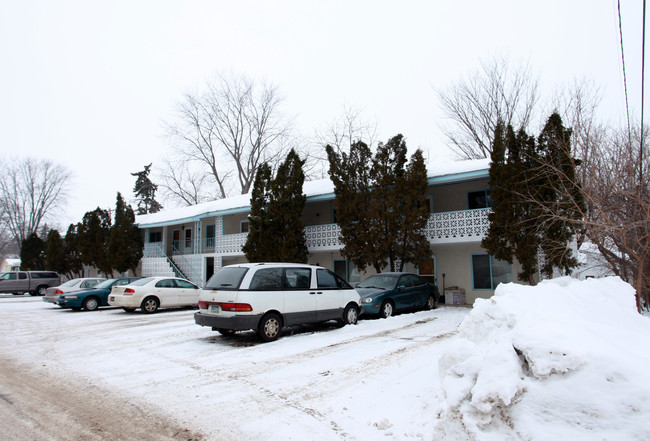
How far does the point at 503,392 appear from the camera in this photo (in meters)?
3.68

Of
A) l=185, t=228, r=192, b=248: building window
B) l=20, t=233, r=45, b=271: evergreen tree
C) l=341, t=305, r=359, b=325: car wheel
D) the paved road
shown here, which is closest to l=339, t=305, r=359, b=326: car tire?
l=341, t=305, r=359, b=325: car wheel

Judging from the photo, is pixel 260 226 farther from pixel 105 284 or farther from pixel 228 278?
pixel 228 278

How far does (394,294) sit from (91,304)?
40.2ft

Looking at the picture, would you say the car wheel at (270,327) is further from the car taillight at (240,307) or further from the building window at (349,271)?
the building window at (349,271)

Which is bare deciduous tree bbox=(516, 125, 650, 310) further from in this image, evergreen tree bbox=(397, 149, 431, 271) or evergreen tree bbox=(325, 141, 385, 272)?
evergreen tree bbox=(325, 141, 385, 272)

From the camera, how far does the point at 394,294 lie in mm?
12953

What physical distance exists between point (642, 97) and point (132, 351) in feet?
42.8

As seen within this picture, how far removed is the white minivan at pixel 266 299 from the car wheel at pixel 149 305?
6.49m

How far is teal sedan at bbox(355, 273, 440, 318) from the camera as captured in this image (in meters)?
12.3

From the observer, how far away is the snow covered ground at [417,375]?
11.5 ft

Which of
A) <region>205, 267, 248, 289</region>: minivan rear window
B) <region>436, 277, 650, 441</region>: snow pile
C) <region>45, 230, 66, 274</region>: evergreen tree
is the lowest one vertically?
<region>436, 277, 650, 441</region>: snow pile

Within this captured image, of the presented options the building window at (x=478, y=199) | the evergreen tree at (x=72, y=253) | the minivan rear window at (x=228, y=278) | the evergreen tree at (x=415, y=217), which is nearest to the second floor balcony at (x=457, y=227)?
the evergreen tree at (x=415, y=217)

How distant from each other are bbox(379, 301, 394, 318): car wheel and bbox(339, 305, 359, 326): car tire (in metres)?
1.46

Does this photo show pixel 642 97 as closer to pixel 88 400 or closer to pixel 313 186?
pixel 88 400
